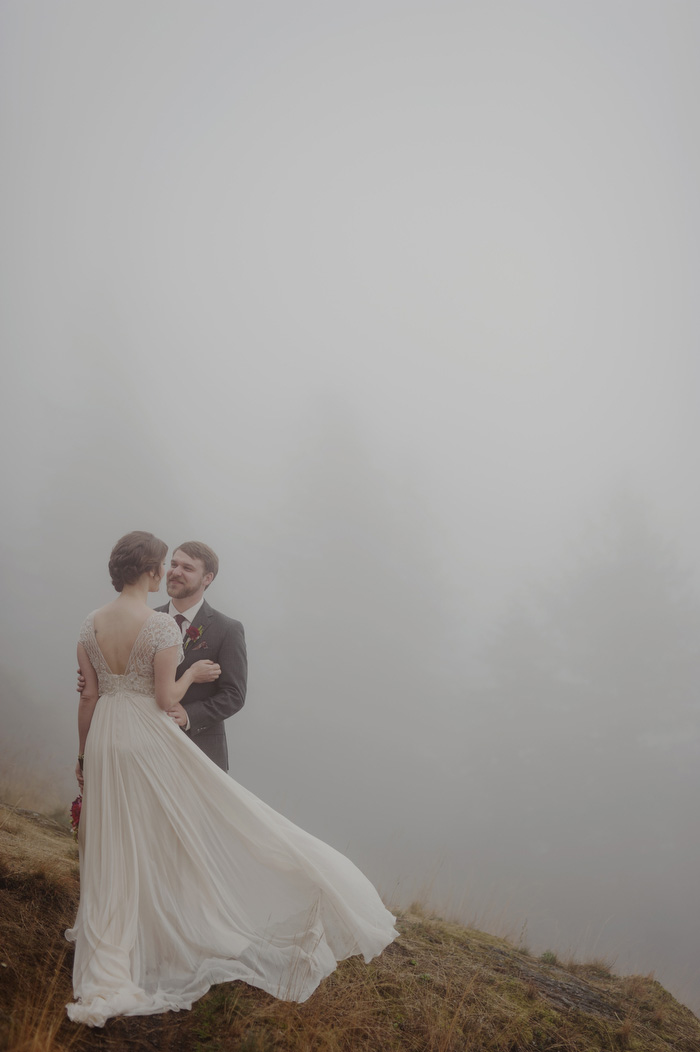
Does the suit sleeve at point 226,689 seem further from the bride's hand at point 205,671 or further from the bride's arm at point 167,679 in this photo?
the bride's arm at point 167,679

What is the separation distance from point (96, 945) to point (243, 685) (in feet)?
6.31

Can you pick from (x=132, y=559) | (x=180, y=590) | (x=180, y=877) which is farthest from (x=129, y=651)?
(x=180, y=877)

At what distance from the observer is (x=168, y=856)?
13.2 feet

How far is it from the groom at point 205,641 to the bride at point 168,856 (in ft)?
1.75

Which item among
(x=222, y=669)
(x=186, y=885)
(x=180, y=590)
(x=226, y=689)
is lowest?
(x=186, y=885)

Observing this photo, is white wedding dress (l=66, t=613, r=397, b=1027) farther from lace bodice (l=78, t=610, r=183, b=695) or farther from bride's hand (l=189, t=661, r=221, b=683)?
bride's hand (l=189, t=661, r=221, b=683)

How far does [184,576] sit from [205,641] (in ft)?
1.82

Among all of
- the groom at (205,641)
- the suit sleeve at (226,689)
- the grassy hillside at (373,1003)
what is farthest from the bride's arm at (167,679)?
the grassy hillside at (373,1003)

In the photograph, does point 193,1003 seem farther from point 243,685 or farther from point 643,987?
point 643,987

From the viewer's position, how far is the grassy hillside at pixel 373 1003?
130 inches

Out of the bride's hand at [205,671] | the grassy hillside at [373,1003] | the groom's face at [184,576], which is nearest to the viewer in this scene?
the grassy hillside at [373,1003]

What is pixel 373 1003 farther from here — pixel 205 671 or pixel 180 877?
pixel 205 671

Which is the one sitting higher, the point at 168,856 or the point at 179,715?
the point at 179,715

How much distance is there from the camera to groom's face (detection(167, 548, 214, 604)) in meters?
4.79
